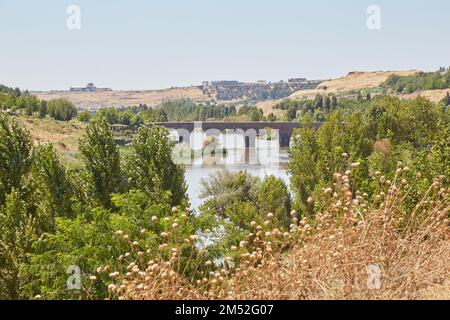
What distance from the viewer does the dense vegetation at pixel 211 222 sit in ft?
16.4

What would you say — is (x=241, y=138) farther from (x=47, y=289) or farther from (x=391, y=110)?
(x=47, y=289)

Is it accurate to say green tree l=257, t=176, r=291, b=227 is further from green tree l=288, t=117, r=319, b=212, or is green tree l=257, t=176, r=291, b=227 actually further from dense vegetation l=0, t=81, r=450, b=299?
green tree l=288, t=117, r=319, b=212

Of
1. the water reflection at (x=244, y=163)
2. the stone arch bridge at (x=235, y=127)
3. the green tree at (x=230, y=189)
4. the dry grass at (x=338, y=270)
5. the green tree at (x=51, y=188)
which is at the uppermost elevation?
the dry grass at (x=338, y=270)

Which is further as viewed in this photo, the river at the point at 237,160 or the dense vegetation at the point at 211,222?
the river at the point at 237,160

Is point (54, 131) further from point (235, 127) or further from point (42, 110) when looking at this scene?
point (235, 127)

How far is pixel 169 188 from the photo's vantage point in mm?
Result: 19438

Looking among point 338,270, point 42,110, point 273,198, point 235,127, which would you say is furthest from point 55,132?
point 338,270

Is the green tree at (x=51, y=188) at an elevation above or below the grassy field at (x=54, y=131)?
above

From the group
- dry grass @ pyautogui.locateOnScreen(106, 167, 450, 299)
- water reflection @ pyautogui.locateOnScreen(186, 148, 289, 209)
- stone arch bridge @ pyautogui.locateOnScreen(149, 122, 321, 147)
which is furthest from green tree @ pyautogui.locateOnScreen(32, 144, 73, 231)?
stone arch bridge @ pyautogui.locateOnScreen(149, 122, 321, 147)

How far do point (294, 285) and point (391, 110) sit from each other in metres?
41.6

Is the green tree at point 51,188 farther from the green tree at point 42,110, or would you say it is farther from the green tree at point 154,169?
the green tree at point 42,110

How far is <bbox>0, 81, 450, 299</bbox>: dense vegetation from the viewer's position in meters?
5.00

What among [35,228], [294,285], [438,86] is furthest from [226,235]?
[438,86]

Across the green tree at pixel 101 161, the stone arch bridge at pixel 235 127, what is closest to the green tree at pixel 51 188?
the green tree at pixel 101 161
